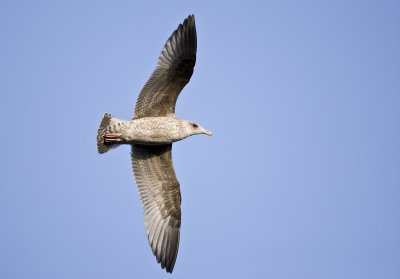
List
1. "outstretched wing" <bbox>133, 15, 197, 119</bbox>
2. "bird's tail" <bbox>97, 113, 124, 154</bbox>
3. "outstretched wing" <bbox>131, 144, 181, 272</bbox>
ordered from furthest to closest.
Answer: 1. "outstretched wing" <bbox>131, 144, 181, 272</bbox>
2. "bird's tail" <bbox>97, 113, 124, 154</bbox>
3. "outstretched wing" <bbox>133, 15, 197, 119</bbox>

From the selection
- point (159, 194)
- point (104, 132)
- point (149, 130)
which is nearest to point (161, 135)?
point (149, 130)

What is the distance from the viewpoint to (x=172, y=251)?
1102 cm

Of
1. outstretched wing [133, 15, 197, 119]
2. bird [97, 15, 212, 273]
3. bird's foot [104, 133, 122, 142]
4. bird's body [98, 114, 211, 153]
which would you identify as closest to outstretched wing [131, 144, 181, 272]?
bird [97, 15, 212, 273]

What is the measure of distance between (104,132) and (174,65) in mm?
2022

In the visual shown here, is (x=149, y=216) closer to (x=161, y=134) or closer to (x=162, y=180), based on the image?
(x=162, y=180)

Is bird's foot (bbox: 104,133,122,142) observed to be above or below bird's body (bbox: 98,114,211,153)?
below

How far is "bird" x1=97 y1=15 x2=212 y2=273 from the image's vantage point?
10117 mm

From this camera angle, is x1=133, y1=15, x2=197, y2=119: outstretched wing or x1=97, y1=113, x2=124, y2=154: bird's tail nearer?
x1=133, y1=15, x2=197, y2=119: outstretched wing

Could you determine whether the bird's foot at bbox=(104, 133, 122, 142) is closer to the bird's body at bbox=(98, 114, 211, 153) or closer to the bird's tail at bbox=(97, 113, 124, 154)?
the bird's body at bbox=(98, 114, 211, 153)

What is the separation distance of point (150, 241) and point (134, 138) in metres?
2.26

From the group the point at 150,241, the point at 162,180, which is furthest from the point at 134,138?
the point at 150,241

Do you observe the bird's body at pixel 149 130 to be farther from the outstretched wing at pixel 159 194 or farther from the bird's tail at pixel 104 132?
the outstretched wing at pixel 159 194

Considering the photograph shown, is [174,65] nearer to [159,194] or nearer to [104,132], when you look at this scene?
[104,132]

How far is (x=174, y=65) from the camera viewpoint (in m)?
10.1
